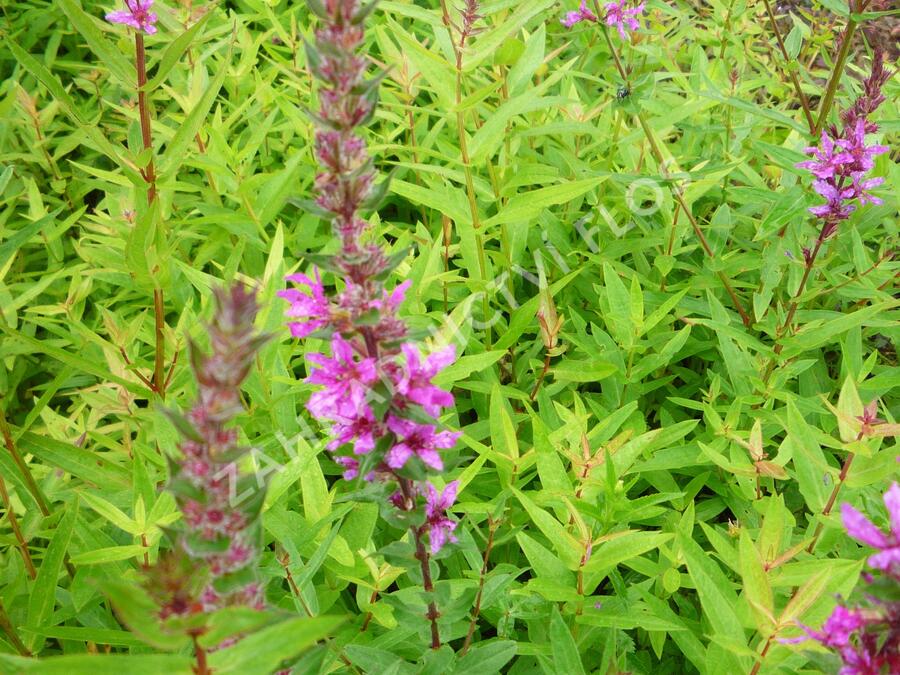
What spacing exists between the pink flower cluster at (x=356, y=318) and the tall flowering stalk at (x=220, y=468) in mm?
291

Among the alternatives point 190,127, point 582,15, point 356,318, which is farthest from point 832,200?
point 190,127

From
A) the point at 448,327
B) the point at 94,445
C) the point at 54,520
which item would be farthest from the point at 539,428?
the point at 94,445

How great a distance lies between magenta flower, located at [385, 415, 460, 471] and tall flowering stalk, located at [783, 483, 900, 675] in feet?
2.38

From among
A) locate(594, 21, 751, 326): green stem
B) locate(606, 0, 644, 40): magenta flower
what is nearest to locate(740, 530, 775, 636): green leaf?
locate(594, 21, 751, 326): green stem

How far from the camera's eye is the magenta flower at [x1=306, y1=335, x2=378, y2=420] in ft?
4.67

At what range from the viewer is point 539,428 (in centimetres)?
231

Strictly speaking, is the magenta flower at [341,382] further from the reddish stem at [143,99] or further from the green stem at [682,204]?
the green stem at [682,204]

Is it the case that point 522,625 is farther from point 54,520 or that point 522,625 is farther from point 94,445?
point 94,445

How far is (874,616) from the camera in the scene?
125 centimetres

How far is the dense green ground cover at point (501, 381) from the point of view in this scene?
1.98m

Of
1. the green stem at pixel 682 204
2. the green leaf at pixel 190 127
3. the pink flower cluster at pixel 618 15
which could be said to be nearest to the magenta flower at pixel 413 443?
the green leaf at pixel 190 127

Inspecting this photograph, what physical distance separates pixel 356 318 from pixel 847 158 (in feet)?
6.93

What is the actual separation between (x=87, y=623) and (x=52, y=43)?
3557mm

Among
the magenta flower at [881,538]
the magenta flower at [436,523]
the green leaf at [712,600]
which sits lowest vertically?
the green leaf at [712,600]
